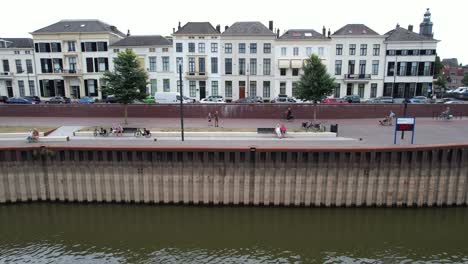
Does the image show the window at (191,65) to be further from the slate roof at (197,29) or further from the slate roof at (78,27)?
the slate roof at (78,27)

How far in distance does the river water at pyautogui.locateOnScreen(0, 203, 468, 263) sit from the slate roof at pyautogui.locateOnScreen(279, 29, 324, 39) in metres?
40.2

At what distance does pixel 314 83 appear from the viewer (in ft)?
99.8

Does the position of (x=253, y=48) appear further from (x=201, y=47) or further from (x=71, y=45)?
(x=71, y=45)

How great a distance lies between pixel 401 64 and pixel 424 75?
4.37 m

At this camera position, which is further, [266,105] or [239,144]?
[266,105]

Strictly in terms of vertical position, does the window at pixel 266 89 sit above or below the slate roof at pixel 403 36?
below

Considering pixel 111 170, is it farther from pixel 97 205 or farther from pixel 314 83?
pixel 314 83

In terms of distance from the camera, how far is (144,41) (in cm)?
5528

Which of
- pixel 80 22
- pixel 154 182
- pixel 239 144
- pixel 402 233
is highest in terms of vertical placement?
pixel 80 22

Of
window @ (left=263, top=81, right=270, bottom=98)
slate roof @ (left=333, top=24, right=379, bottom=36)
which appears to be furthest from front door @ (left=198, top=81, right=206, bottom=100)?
slate roof @ (left=333, top=24, right=379, bottom=36)

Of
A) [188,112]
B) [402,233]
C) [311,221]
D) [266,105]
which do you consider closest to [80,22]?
[188,112]

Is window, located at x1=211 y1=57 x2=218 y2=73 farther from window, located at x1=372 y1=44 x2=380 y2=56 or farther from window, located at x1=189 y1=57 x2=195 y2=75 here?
window, located at x1=372 y1=44 x2=380 y2=56

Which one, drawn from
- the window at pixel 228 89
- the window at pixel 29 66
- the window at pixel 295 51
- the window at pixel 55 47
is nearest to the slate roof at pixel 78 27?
the window at pixel 55 47

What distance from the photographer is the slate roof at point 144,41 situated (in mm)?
54719
